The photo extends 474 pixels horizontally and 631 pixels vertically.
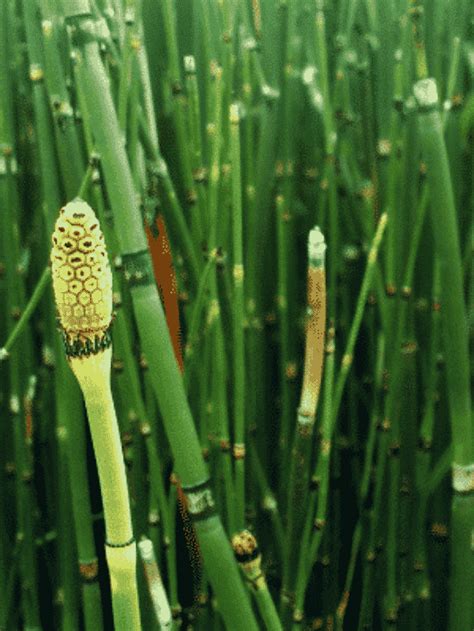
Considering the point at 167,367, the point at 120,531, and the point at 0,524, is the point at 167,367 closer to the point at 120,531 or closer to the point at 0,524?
the point at 120,531

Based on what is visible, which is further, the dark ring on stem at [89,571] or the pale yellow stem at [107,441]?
the dark ring on stem at [89,571]

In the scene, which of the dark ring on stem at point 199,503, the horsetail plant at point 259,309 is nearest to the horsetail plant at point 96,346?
the dark ring on stem at point 199,503

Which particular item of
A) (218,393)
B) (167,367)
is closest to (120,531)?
(167,367)

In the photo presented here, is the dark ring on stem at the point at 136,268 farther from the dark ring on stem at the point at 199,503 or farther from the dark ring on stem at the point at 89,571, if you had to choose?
the dark ring on stem at the point at 89,571

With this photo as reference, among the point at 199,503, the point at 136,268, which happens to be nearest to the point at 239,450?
the point at 199,503

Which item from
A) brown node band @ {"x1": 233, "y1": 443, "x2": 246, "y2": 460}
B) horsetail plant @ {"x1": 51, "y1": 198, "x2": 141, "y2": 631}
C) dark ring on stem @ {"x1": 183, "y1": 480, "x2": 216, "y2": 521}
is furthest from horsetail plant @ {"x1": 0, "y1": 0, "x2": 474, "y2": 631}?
horsetail plant @ {"x1": 51, "y1": 198, "x2": 141, "y2": 631}

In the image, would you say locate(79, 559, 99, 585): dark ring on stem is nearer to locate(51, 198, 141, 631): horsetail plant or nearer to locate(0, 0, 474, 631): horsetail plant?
locate(0, 0, 474, 631): horsetail plant
